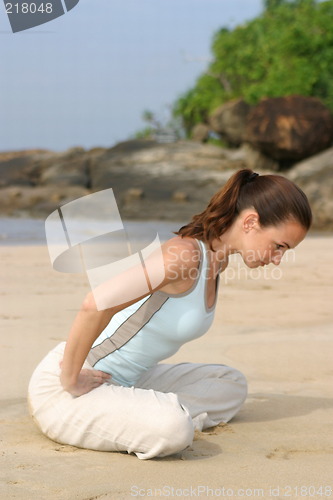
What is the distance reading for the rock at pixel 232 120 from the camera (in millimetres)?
16984

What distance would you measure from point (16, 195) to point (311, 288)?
35.6 feet

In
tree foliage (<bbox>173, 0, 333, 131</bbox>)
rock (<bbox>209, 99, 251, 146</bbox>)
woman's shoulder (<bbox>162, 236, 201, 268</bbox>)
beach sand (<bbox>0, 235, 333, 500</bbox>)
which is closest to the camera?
beach sand (<bbox>0, 235, 333, 500</bbox>)

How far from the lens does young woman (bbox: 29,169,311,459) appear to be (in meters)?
2.44

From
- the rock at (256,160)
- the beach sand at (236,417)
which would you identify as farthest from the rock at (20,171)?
the beach sand at (236,417)

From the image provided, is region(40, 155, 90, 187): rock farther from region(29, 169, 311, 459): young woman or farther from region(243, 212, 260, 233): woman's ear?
region(243, 212, 260, 233): woman's ear

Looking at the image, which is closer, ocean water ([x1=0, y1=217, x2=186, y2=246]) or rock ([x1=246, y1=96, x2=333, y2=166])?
ocean water ([x1=0, y1=217, x2=186, y2=246])

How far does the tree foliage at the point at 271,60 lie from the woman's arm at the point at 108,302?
53.5 feet

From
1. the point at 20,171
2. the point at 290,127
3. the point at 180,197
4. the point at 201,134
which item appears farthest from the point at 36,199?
the point at 201,134

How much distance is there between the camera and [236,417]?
3100 mm

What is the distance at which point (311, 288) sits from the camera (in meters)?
6.36

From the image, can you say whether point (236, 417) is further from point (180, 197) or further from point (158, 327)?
point (180, 197)

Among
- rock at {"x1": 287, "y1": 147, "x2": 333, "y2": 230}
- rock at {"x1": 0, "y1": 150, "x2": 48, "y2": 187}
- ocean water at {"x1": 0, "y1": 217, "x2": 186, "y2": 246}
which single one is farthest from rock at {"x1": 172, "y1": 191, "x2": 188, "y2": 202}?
rock at {"x1": 0, "y1": 150, "x2": 48, "y2": 187}

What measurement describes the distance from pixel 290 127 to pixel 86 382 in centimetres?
1277

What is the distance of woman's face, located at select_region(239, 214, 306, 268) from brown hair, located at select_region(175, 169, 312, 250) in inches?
0.9
